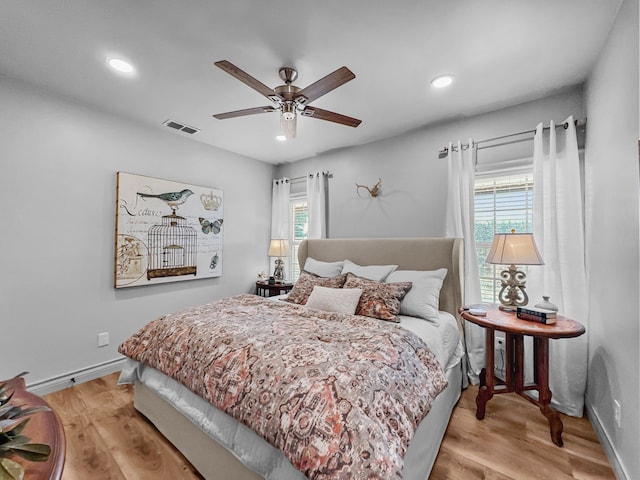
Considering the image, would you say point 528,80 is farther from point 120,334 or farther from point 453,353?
point 120,334

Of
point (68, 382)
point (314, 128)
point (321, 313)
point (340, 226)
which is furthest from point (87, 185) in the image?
point (340, 226)

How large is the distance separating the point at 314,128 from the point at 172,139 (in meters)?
1.67

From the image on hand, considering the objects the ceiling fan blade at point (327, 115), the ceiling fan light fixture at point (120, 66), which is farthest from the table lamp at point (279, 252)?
the ceiling fan light fixture at point (120, 66)

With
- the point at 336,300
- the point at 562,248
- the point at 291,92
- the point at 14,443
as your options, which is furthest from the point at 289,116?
the point at 562,248

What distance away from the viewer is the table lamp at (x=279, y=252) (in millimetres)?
4004

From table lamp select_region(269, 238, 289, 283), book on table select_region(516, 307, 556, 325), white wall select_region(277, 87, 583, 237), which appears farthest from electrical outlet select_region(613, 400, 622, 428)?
table lamp select_region(269, 238, 289, 283)

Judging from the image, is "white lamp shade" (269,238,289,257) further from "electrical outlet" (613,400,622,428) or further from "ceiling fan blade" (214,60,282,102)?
"electrical outlet" (613,400,622,428)

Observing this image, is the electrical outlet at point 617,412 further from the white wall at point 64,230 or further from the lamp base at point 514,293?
the white wall at point 64,230

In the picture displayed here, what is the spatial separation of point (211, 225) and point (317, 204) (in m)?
1.43

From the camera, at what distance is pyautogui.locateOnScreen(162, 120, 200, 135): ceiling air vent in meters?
3.02

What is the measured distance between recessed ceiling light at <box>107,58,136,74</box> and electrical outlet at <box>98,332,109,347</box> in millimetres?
2373

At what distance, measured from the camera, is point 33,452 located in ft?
2.54

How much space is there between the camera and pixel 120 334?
2889mm

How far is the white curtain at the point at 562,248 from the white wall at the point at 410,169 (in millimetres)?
238
